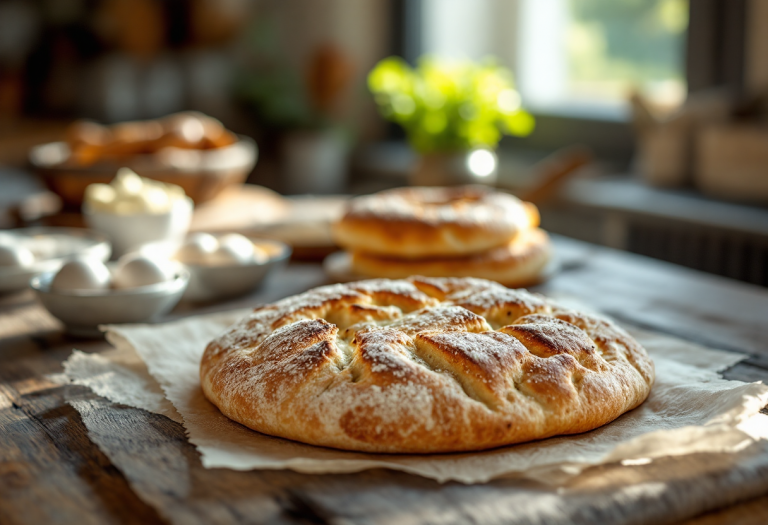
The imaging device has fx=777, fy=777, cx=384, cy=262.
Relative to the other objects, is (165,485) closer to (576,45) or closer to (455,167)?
(455,167)

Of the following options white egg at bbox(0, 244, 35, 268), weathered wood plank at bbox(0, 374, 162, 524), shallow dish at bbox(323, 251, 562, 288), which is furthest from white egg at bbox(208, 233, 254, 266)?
weathered wood plank at bbox(0, 374, 162, 524)

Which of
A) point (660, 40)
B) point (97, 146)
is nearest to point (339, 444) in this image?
point (97, 146)

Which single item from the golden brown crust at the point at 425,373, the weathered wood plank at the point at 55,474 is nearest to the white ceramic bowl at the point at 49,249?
the weathered wood plank at the point at 55,474

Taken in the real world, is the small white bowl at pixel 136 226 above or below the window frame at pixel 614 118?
below

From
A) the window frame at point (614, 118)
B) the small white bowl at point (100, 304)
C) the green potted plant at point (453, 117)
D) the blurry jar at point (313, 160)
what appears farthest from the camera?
the blurry jar at point (313, 160)

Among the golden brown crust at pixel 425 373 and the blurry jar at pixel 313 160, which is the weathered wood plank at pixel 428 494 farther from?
the blurry jar at pixel 313 160

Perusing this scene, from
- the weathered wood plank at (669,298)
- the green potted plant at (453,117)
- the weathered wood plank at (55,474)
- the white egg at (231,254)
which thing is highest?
the green potted plant at (453,117)
